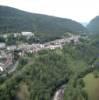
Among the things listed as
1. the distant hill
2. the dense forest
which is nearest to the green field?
the dense forest

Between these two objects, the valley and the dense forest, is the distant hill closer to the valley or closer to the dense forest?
the valley

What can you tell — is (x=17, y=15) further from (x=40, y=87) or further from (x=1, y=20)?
(x=40, y=87)

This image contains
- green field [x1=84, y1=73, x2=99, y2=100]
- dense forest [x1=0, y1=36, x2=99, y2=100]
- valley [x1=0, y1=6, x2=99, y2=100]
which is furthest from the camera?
valley [x1=0, y1=6, x2=99, y2=100]

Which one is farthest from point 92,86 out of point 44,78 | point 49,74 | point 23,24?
point 23,24

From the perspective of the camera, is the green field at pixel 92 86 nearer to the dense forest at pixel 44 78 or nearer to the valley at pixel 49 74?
the valley at pixel 49 74

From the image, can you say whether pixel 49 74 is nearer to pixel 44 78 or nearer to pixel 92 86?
pixel 44 78

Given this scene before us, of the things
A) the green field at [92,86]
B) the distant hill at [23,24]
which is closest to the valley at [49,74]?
the green field at [92,86]

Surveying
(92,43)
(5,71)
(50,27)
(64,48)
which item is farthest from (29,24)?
(5,71)

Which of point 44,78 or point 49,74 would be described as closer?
point 44,78
